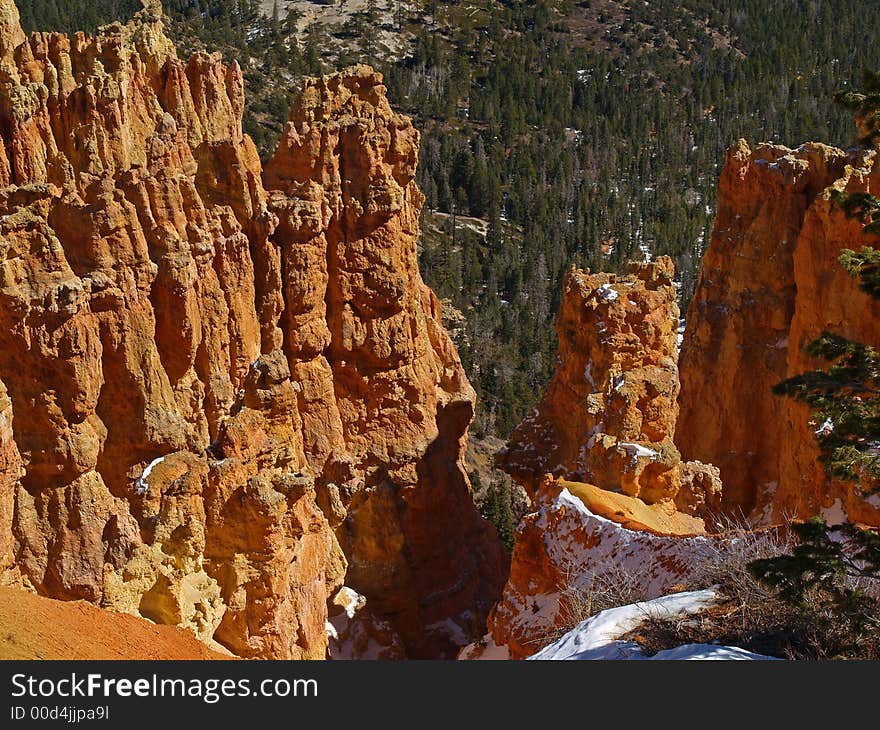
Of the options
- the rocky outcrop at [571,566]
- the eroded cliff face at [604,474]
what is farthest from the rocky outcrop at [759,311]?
the rocky outcrop at [571,566]

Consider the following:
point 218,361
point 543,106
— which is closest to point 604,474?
point 218,361

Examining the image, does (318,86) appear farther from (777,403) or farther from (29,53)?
(777,403)

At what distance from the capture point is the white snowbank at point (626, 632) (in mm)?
8180

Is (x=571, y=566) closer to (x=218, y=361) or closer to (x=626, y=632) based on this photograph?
(x=626, y=632)

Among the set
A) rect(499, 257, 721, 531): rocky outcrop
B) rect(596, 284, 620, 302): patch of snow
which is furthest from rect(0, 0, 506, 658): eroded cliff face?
rect(596, 284, 620, 302): patch of snow

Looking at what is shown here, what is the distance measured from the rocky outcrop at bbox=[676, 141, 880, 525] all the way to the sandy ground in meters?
15.0

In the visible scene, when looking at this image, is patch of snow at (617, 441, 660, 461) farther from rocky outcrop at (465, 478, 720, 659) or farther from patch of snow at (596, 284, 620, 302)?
patch of snow at (596, 284, 620, 302)

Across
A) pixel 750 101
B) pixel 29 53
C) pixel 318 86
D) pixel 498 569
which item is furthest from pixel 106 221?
pixel 750 101

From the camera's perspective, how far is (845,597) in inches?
323

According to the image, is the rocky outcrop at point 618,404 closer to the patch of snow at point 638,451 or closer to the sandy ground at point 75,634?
the patch of snow at point 638,451

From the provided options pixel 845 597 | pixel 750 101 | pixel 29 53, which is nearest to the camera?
pixel 845 597

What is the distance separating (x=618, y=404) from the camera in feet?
69.7

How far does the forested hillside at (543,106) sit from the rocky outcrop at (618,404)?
71.7 feet

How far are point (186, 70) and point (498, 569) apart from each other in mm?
15192
